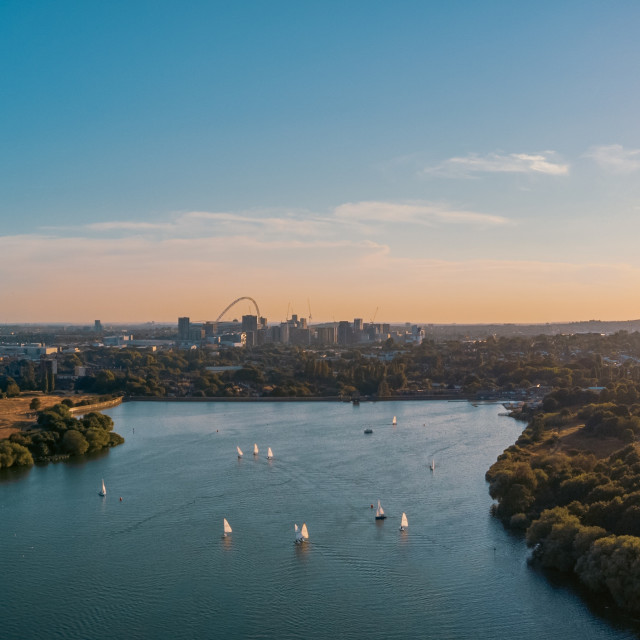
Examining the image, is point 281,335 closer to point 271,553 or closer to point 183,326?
point 183,326

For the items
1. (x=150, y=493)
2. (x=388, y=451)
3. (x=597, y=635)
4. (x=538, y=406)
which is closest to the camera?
(x=597, y=635)

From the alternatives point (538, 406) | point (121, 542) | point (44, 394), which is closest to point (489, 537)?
point (121, 542)

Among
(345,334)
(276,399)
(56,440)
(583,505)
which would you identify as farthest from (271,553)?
(345,334)

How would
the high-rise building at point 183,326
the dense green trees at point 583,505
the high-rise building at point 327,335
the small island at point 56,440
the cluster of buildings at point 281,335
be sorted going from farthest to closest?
1. the high-rise building at point 183,326
2. the high-rise building at point 327,335
3. the cluster of buildings at point 281,335
4. the small island at point 56,440
5. the dense green trees at point 583,505

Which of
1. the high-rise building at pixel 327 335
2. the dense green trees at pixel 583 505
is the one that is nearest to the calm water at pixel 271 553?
the dense green trees at pixel 583 505

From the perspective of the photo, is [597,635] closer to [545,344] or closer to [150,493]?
[150,493]

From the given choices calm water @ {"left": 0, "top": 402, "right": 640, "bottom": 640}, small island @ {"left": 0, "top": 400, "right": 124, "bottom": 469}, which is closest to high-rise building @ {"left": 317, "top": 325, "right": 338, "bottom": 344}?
small island @ {"left": 0, "top": 400, "right": 124, "bottom": 469}

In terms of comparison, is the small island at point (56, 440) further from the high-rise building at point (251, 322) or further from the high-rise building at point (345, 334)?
the high-rise building at point (251, 322)

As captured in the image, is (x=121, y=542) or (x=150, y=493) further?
(x=150, y=493)
